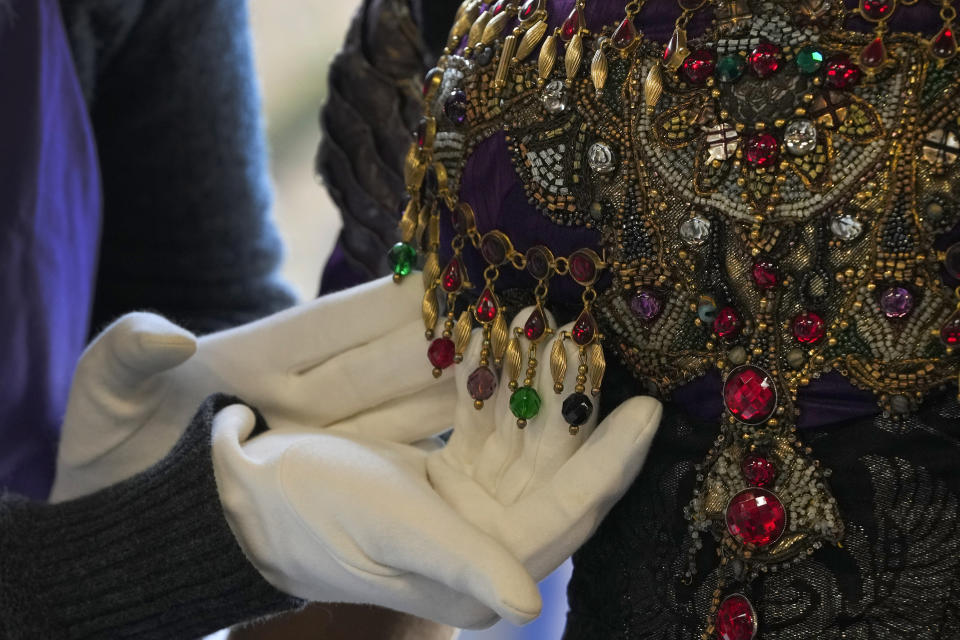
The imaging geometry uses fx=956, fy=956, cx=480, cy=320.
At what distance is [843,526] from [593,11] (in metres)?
0.29

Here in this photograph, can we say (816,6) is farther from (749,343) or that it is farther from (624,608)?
(624,608)

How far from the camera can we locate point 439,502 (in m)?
0.51

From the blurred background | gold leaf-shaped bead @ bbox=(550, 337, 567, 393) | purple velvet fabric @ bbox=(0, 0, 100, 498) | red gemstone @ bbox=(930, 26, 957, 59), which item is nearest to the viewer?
red gemstone @ bbox=(930, 26, 957, 59)

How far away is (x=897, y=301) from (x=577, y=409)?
0.54 ft

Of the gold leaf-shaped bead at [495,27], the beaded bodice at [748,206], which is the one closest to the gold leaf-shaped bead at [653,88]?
the beaded bodice at [748,206]

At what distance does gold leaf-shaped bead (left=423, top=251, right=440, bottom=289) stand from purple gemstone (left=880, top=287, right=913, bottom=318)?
25cm

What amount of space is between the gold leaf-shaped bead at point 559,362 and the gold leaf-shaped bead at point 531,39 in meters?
0.15

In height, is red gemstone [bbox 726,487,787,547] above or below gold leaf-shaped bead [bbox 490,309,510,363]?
below

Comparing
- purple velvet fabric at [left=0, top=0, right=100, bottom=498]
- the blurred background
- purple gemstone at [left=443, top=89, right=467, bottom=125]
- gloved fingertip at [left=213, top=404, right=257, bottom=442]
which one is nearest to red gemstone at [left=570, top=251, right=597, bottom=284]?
purple gemstone at [left=443, top=89, right=467, bottom=125]

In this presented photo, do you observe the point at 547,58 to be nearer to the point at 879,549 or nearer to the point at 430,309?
the point at 430,309

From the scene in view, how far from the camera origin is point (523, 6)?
0.53 meters

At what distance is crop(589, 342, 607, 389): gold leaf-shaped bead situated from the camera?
51 centimetres

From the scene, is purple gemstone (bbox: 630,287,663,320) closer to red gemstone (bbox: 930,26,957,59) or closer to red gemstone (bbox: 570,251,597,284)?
red gemstone (bbox: 570,251,597,284)

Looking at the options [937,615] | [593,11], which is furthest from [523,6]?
[937,615]
